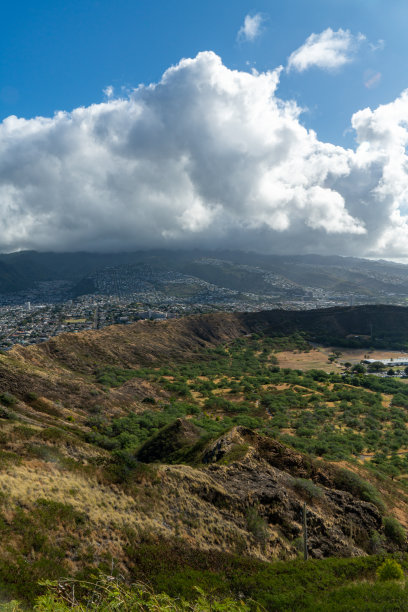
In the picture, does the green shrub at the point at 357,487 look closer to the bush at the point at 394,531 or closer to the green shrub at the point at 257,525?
the bush at the point at 394,531

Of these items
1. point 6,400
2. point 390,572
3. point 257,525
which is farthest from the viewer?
point 6,400

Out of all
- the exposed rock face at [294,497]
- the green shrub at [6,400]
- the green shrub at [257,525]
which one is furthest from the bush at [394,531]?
the green shrub at [6,400]

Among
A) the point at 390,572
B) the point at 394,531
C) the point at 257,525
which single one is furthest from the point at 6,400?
the point at 394,531

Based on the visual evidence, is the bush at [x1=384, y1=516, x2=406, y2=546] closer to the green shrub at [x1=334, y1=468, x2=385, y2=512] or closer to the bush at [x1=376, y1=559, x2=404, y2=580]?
the green shrub at [x1=334, y1=468, x2=385, y2=512]

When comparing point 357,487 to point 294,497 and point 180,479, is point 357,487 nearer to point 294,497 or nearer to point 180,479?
point 294,497

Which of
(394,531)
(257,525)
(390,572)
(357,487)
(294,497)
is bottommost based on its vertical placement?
(394,531)

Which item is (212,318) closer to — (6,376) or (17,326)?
(17,326)

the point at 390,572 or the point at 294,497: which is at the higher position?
the point at 390,572
